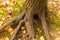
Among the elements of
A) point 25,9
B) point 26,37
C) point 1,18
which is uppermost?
point 25,9

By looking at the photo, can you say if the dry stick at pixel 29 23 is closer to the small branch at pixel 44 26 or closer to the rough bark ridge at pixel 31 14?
the rough bark ridge at pixel 31 14

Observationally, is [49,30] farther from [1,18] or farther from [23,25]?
[1,18]

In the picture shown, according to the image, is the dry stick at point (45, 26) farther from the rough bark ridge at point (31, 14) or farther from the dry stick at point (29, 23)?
the dry stick at point (29, 23)

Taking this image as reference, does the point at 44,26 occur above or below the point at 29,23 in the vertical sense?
below

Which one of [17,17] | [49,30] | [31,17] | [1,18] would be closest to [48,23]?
[49,30]

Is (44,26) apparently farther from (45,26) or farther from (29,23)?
(29,23)

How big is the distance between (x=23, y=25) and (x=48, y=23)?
0.73 meters

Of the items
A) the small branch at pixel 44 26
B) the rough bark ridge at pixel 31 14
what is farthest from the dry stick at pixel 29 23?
the small branch at pixel 44 26

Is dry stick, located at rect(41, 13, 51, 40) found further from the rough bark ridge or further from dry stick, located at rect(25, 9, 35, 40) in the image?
dry stick, located at rect(25, 9, 35, 40)

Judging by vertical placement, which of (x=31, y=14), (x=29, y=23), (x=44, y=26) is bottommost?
(x=44, y=26)

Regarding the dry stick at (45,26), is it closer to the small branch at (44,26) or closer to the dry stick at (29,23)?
the small branch at (44,26)

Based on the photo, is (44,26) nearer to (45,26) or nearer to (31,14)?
(45,26)

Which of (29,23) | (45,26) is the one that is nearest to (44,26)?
(45,26)

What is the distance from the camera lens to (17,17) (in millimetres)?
5016
